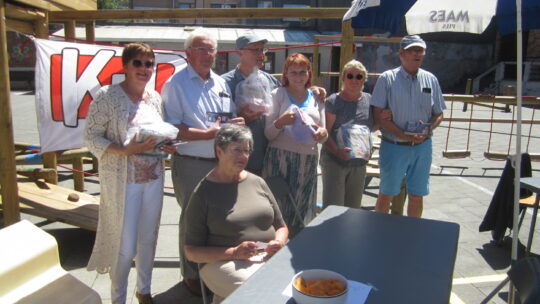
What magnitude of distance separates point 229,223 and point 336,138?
141cm

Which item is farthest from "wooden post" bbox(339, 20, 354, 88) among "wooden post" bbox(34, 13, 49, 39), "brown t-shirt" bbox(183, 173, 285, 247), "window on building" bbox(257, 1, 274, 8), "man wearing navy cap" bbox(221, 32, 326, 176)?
"window on building" bbox(257, 1, 274, 8)

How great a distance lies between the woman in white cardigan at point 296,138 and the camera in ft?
10.1

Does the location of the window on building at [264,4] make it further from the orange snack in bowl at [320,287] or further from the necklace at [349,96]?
the orange snack in bowl at [320,287]

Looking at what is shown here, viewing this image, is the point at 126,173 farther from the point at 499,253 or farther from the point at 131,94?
the point at 499,253

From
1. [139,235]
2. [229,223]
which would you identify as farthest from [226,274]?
[139,235]

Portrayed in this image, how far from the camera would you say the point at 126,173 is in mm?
2613

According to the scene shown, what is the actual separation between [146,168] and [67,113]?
224 centimetres

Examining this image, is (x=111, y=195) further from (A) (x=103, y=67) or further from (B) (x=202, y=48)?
(A) (x=103, y=67)

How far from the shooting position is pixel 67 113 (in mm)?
4438

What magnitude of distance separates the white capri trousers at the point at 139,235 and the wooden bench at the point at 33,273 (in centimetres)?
57

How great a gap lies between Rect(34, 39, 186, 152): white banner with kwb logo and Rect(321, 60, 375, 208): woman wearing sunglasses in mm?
2500

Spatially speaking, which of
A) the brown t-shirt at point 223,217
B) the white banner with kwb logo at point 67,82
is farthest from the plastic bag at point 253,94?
the white banner with kwb logo at point 67,82

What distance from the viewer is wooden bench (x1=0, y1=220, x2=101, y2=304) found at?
1873mm

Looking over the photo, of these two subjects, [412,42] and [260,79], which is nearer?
[260,79]
